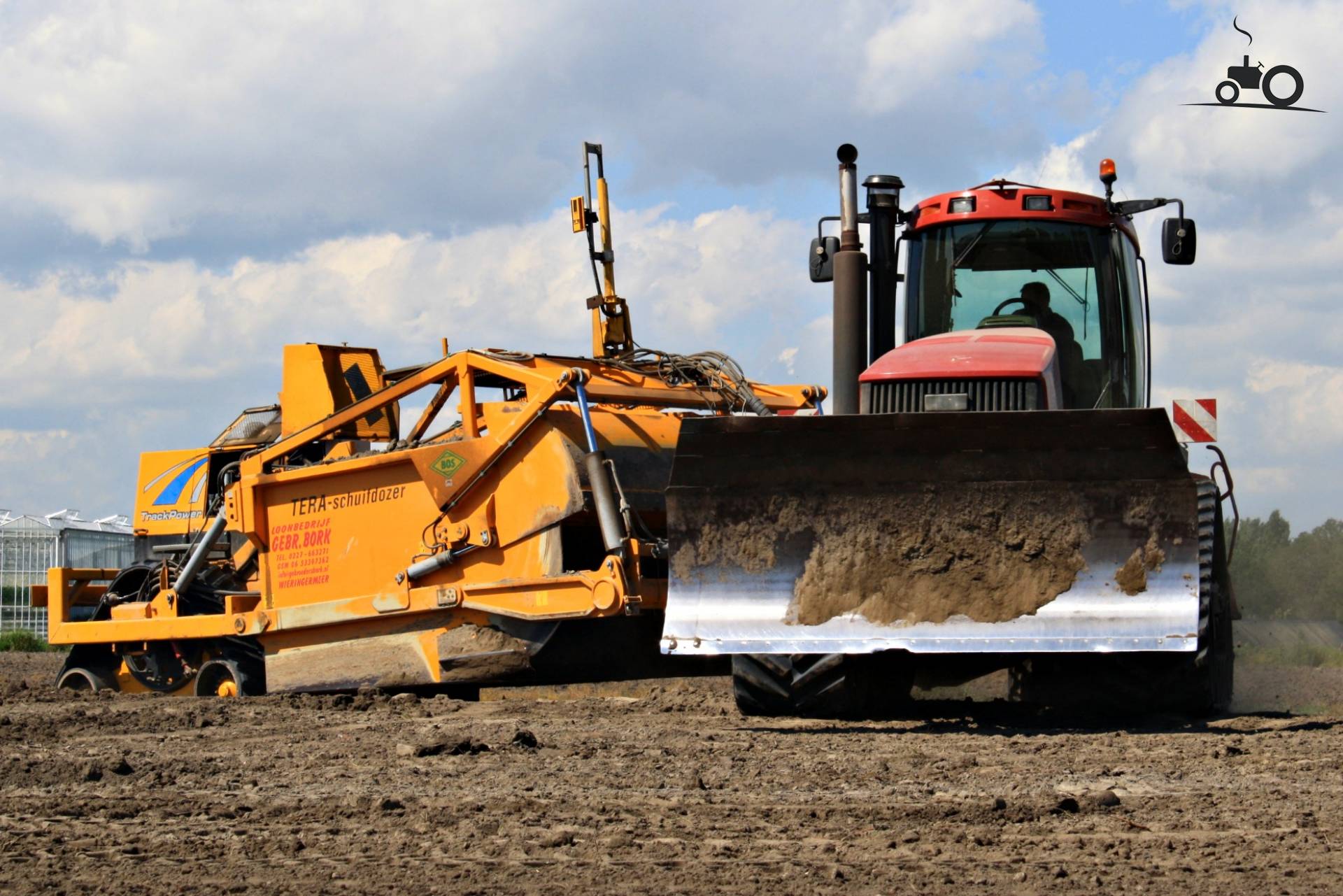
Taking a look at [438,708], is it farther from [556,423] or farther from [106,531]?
Answer: [106,531]

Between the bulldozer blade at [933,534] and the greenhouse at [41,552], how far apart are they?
2154 cm

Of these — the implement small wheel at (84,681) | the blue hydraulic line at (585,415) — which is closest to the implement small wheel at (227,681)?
the implement small wheel at (84,681)

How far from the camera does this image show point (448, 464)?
9.64 metres

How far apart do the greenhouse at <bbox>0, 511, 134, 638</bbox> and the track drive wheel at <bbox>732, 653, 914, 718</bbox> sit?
70.1 feet

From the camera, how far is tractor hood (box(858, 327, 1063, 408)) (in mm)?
7609

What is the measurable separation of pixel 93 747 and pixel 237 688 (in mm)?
2997

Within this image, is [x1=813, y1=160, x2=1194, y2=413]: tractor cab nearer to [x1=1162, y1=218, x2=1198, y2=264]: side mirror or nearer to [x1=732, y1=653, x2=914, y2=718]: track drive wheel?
[x1=1162, y1=218, x2=1198, y2=264]: side mirror

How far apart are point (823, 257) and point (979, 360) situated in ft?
4.90

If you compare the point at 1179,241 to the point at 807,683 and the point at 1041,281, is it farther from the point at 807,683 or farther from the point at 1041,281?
the point at 807,683

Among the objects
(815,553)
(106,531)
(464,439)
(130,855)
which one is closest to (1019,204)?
(815,553)

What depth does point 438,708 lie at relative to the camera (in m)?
9.50

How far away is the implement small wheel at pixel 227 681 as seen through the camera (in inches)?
438

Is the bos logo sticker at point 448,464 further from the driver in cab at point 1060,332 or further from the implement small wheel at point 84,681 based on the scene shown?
the implement small wheel at point 84,681

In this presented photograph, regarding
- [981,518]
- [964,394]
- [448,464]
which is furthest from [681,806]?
[448,464]
